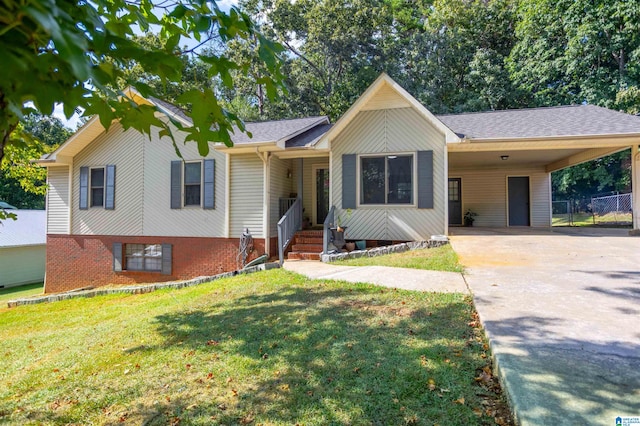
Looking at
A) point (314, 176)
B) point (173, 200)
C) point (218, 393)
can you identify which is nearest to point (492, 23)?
point (314, 176)

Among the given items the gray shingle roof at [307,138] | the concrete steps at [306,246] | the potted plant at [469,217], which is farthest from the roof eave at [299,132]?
the potted plant at [469,217]

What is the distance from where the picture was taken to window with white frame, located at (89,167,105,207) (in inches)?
453

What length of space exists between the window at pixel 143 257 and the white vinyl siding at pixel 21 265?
1092 centimetres

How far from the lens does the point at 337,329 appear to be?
361cm

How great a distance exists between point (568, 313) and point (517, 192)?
1117cm

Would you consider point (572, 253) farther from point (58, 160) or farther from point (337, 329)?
point (58, 160)

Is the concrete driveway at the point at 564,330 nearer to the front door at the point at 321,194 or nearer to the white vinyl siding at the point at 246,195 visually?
the front door at the point at 321,194

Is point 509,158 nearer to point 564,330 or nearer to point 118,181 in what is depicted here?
point 564,330

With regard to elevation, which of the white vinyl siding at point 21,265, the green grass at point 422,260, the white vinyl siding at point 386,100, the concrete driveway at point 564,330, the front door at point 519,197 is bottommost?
the white vinyl siding at point 21,265

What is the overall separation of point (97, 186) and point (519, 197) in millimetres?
15106

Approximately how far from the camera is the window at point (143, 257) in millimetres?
11117

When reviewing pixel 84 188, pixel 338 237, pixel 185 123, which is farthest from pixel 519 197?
pixel 84 188

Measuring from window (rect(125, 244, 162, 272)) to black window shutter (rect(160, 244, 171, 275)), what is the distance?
0.83 feet

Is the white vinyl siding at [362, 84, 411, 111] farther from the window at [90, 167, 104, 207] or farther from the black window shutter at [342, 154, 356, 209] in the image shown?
the window at [90, 167, 104, 207]
